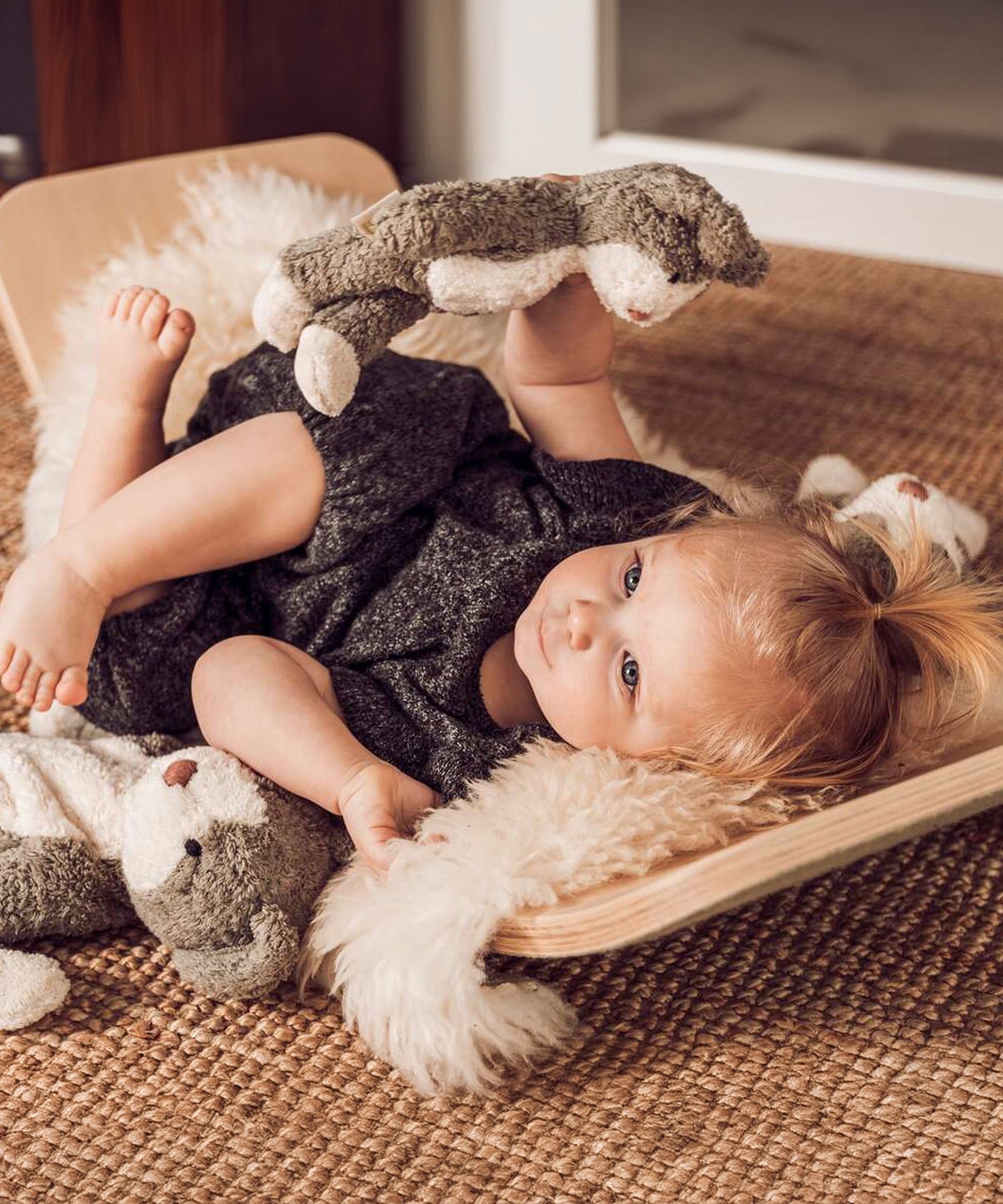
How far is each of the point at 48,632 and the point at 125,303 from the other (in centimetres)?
25

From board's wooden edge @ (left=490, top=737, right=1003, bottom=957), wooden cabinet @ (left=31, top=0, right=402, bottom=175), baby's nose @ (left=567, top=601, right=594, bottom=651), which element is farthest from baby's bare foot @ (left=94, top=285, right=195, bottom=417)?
wooden cabinet @ (left=31, top=0, right=402, bottom=175)

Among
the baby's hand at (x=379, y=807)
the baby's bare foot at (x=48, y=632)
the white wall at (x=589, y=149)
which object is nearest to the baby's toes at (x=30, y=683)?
the baby's bare foot at (x=48, y=632)

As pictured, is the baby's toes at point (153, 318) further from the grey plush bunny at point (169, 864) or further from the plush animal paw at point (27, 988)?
the plush animal paw at point (27, 988)

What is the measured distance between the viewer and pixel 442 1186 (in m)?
0.74

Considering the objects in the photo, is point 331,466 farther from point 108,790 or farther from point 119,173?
point 119,173

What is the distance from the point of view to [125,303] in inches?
39.7

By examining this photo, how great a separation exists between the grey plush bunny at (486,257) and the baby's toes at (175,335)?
0.45 ft

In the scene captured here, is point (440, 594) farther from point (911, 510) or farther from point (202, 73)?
point (202, 73)

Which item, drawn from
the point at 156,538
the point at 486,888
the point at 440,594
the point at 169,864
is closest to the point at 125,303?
the point at 156,538

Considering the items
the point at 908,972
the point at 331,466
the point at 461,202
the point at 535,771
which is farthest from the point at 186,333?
the point at 908,972

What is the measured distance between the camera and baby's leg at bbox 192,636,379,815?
87cm

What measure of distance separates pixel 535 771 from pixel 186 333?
0.41 metres

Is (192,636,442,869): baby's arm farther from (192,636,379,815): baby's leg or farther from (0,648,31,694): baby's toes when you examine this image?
(0,648,31,694): baby's toes

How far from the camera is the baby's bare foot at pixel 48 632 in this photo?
2.97ft
